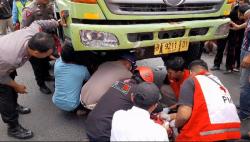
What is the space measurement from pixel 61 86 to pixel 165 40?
139 centimetres

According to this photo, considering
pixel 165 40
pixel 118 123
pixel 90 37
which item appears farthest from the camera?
pixel 165 40

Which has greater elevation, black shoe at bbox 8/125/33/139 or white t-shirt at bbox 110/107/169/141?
white t-shirt at bbox 110/107/169/141

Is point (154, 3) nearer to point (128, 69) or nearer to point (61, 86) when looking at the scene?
point (128, 69)

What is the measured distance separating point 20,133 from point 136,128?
1.88m

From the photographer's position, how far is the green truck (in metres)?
3.60

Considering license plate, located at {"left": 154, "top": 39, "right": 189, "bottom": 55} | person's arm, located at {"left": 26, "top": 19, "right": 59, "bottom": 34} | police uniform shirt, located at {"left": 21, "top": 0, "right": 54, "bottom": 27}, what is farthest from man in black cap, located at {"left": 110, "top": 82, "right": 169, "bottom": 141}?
police uniform shirt, located at {"left": 21, "top": 0, "right": 54, "bottom": 27}

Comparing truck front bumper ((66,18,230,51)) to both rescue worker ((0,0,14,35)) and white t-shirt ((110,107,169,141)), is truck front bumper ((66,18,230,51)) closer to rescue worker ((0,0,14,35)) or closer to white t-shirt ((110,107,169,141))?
white t-shirt ((110,107,169,141))

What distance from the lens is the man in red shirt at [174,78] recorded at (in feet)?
12.6

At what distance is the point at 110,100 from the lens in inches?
121

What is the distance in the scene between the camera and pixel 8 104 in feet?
11.7

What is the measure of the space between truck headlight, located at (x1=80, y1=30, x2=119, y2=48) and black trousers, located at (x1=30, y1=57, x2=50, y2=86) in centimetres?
156

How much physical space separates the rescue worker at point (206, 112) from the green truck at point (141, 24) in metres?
1.01

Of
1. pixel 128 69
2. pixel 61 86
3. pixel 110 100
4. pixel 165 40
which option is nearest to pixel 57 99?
pixel 61 86

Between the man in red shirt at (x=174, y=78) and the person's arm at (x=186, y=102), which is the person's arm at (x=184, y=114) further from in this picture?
the man in red shirt at (x=174, y=78)
